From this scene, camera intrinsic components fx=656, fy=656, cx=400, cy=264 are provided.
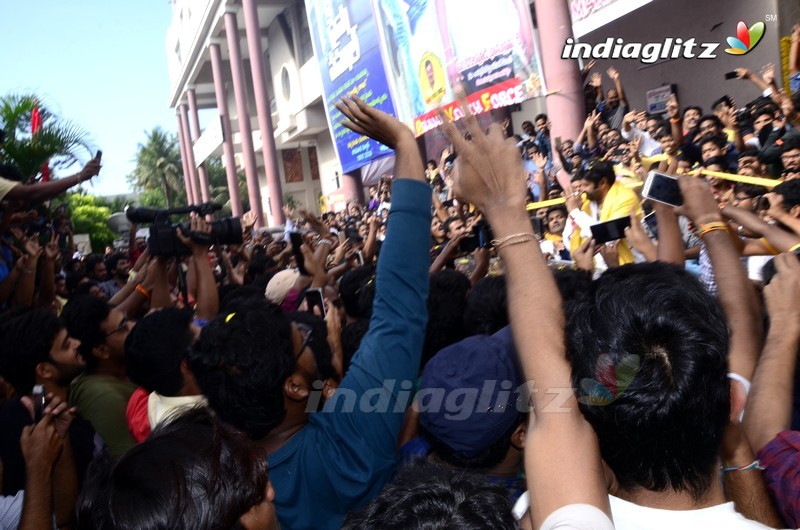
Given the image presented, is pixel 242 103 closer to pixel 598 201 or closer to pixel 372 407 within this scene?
pixel 598 201

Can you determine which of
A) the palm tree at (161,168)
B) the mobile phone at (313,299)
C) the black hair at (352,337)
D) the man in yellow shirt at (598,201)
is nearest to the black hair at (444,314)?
the black hair at (352,337)

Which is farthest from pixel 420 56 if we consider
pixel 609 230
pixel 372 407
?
pixel 372 407

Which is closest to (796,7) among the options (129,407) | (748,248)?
(748,248)

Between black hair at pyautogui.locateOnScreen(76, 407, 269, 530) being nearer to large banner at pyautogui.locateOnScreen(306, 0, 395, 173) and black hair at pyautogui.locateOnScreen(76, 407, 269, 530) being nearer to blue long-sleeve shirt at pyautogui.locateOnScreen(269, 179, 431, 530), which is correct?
blue long-sleeve shirt at pyautogui.locateOnScreen(269, 179, 431, 530)

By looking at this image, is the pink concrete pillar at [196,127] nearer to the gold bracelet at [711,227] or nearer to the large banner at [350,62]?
the large banner at [350,62]

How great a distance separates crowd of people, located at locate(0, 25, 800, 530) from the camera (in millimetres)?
972

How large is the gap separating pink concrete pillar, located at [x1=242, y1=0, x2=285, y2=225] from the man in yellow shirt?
694 inches

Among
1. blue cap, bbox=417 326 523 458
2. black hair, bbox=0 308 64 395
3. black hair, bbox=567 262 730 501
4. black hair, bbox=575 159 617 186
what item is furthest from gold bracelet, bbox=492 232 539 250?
black hair, bbox=575 159 617 186

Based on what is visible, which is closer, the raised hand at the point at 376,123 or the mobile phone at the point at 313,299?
the raised hand at the point at 376,123

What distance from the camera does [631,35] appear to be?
1085 centimetres

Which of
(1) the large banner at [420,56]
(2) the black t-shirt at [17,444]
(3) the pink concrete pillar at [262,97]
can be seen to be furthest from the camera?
(3) the pink concrete pillar at [262,97]

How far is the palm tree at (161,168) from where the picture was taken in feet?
168

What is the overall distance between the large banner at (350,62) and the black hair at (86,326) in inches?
444

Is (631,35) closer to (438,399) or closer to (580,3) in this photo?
(580,3)
